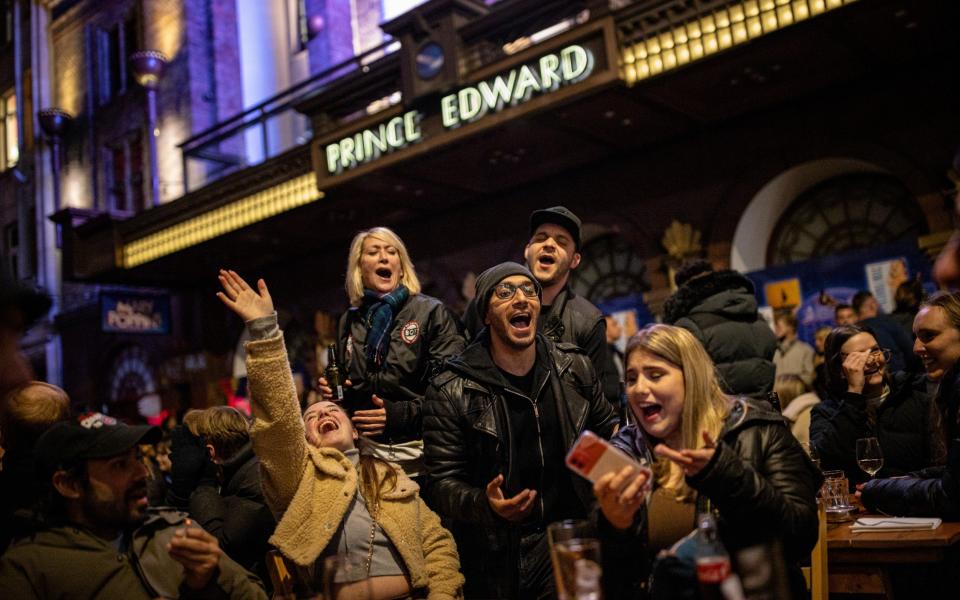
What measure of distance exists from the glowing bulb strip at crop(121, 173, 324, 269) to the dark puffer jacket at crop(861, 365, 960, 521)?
28.6 ft

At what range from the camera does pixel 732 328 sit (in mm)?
5418

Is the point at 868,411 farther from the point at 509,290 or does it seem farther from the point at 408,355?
the point at 408,355

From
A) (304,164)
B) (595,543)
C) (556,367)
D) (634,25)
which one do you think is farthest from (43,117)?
(595,543)

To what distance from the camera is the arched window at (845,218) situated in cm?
964

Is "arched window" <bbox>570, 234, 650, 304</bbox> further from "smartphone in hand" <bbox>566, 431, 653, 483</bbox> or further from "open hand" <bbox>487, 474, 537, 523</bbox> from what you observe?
"smartphone in hand" <bbox>566, 431, 653, 483</bbox>

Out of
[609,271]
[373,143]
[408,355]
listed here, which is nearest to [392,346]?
[408,355]

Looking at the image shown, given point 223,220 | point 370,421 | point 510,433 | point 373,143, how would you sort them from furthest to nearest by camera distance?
1. point 223,220
2. point 373,143
3. point 370,421
4. point 510,433

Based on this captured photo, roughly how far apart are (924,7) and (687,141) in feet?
11.2

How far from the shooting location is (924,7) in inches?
303

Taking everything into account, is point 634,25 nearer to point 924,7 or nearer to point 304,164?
point 924,7

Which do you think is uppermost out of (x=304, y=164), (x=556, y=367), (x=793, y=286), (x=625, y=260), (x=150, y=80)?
(x=150, y=80)

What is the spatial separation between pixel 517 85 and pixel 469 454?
6226 millimetres

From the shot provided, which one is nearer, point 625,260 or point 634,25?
point 634,25

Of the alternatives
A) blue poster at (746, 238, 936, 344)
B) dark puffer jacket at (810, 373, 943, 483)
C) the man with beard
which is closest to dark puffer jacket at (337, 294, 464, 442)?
the man with beard
